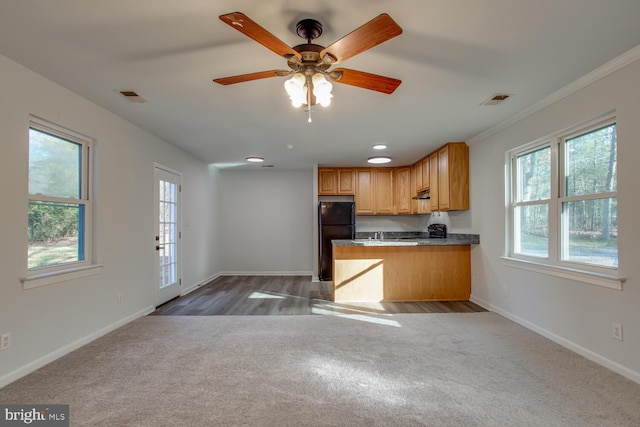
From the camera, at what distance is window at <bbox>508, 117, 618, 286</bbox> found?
255 cm

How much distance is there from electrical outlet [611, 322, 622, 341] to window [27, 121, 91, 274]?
4.59 meters

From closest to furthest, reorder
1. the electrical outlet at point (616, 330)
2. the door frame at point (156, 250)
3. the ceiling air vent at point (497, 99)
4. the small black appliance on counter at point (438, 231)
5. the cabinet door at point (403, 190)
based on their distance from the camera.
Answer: the electrical outlet at point (616, 330)
the ceiling air vent at point (497, 99)
the door frame at point (156, 250)
the small black appliance on counter at point (438, 231)
the cabinet door at point (403, 190)

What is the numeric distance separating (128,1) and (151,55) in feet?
1.79

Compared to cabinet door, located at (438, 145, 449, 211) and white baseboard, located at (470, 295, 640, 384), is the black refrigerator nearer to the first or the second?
cabinet door, located at (438, 145, 449, 211)

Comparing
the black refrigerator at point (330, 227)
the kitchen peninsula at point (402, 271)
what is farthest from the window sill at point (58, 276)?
the black refrigerator at point (330, 227)

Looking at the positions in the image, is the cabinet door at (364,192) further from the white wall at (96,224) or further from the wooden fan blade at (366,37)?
the wooden fan blade at (366,37)

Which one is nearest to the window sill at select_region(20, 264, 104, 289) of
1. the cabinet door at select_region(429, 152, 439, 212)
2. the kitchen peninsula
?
the kitchen peninsula

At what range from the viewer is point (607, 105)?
8.03 ft

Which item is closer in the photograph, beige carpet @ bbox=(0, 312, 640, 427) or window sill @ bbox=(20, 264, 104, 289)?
beige carpet @ bbox=(0, 312, 640, 427)

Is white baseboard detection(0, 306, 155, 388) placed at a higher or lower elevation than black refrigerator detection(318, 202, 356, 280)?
lower

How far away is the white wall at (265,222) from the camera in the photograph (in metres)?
6.90

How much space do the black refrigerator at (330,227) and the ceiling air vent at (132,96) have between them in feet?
12.1

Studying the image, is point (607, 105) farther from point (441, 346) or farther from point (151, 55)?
point (151, 55)

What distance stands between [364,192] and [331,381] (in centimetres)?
470
